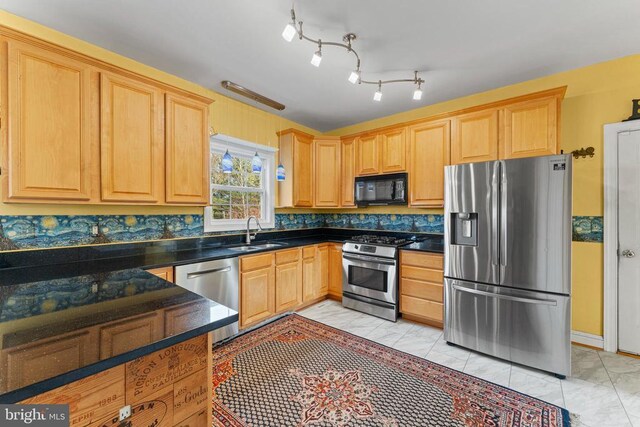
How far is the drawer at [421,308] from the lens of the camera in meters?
2.94

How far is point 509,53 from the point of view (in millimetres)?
2352

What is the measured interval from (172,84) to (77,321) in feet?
8.35

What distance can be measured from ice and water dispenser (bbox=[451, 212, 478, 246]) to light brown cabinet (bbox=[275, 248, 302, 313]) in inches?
72.0

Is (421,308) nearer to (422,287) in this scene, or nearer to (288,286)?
(422,287)

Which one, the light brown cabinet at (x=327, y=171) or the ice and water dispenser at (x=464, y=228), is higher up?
the light brown cabinet at (x=327, y=171)

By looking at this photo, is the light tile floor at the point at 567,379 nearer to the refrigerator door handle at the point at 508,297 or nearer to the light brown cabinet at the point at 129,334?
the refrigerator door handle at the point at 508,297

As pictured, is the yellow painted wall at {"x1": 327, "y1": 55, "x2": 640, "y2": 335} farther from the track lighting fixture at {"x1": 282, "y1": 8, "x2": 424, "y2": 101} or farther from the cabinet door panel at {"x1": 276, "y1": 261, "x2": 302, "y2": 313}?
the cabinet door panel at {"x1": 276, "y1": 261, "x2": 302, "y2": 313}

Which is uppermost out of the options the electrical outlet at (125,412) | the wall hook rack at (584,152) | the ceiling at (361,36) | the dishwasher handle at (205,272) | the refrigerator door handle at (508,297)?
the ceiling at (361,36)

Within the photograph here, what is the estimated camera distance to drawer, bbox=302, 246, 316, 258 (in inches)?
141

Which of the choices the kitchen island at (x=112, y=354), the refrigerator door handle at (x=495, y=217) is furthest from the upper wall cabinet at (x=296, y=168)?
the kitchen island at (x=112, y=354)

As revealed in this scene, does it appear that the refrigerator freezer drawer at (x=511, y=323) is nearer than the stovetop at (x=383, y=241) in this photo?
Yes

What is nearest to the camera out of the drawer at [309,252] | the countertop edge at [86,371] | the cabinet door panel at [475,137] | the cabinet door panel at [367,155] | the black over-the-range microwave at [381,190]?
the countertop edge at [86,371]

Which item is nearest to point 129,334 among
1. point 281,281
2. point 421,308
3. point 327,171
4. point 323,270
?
point 281,281

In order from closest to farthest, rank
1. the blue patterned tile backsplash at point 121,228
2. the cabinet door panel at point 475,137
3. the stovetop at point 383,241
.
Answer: the blue patterned tile backsplash at point 121,228, the cabinet door panel at point 475,137, the stovetop at point 383,241
